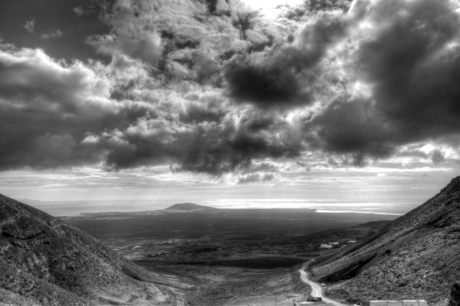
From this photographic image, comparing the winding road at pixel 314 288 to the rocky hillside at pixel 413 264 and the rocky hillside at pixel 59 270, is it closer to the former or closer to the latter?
the rocky hillside at pixel 413 264

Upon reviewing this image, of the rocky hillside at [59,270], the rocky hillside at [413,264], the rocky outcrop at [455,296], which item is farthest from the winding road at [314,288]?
the rocky hillside at [59,270]

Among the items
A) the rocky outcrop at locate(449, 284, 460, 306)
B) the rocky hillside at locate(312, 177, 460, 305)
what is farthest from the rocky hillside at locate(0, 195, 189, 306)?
the rocky outcrop at locate(449, 284, 460, 306)

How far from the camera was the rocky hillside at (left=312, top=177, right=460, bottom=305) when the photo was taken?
4528cm

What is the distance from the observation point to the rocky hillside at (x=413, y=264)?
149 ft

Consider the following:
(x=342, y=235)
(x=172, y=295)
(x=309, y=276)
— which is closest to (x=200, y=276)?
(x=172, y=295)

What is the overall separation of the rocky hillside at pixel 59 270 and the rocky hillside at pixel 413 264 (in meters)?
37.3

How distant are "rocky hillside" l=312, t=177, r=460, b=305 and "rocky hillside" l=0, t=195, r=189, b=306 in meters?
37.3

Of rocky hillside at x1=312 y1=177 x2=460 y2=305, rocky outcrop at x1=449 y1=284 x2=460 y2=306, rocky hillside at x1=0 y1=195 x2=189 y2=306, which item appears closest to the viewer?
rocky outcrop at x1=449 y1=284 x2=460 y2=306

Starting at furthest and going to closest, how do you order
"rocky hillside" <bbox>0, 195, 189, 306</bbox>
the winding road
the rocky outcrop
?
the winding road
"rocky hillside" <bbox>0, 195, 189, 306</bbox>
the rocky outcrop

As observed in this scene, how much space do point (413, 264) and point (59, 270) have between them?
66.6m

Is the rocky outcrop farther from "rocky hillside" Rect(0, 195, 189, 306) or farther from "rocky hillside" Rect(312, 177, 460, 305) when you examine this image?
"rocky hillside" Rect(0, 195, 189, 306)

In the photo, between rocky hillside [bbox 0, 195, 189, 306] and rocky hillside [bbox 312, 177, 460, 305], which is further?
rocky hillside [bbox 0, 195, 189, 306]

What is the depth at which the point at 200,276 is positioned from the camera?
9531 centimetres

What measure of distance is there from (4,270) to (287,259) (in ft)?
304
